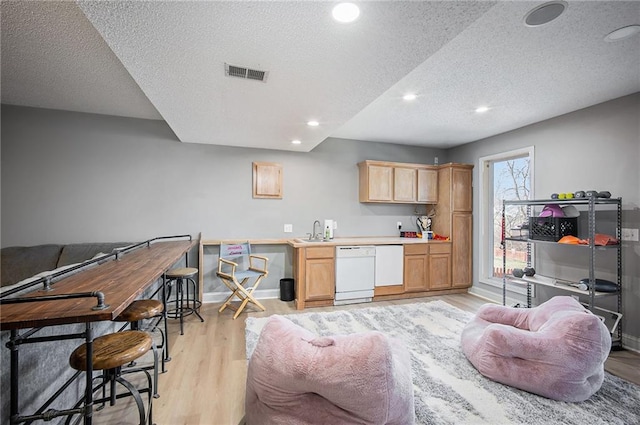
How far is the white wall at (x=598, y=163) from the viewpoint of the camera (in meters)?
2.85

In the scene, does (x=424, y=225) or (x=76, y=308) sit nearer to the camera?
(x=76, y=308)

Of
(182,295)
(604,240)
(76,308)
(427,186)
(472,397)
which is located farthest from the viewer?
(427,186)

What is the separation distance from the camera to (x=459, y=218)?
4.78 metres

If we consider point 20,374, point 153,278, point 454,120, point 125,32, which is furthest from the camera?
point 454,120

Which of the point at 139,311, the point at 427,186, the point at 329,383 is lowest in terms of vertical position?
the point at 329,383

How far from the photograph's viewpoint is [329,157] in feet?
15.7

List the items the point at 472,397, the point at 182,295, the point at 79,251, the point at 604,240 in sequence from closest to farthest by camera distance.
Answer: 1. the point at 472,397
2. the point at 604,240
3. the point at 182,295
4. the point at 79,251

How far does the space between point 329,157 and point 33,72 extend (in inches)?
143

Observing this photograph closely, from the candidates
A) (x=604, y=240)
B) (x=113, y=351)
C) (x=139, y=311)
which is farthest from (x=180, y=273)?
(x=604, y=240)

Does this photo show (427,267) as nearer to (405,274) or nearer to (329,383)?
(405,274)

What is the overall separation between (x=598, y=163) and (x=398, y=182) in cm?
247

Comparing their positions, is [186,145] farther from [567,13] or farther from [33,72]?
[567,13]

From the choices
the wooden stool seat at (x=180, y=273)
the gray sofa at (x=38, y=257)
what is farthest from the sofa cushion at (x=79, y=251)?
the wooden stool seat at (x=180, y=273)

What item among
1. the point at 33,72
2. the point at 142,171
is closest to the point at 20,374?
the point at 33,72
